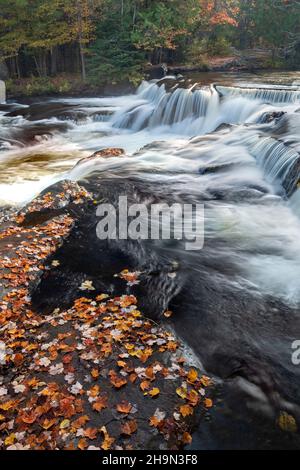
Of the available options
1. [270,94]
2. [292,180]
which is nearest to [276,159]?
[292,180]

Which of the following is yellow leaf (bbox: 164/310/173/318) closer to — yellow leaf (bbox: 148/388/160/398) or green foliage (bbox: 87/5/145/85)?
yellow leaf (bbox: 148/388/160/398)

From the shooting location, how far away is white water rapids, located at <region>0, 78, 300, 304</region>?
7344 mm

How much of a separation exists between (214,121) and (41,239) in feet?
37.8

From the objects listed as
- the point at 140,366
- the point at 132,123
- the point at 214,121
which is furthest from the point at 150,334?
the point at 132,123

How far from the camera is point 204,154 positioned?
11961 millimetres

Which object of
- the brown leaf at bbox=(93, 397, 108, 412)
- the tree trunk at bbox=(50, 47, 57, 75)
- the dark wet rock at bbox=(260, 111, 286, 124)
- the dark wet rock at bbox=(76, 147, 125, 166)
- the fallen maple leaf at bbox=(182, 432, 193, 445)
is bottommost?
the fallen maple leaf at bbox=(182, 432, 193, 445)

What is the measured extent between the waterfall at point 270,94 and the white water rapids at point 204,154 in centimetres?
4

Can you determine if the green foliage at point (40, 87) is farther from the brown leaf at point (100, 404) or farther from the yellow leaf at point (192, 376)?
the brown leaf at point (100, 404)

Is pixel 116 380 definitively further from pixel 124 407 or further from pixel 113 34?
pixel 113 34

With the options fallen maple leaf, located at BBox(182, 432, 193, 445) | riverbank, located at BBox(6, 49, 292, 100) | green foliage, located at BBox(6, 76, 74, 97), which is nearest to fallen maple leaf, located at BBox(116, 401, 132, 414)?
fallen maple leaf, located at BBox(182, 432, 193, 445)

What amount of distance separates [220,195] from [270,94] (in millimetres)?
8232

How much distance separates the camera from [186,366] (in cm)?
435

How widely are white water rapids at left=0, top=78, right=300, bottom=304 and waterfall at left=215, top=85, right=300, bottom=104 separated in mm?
40
